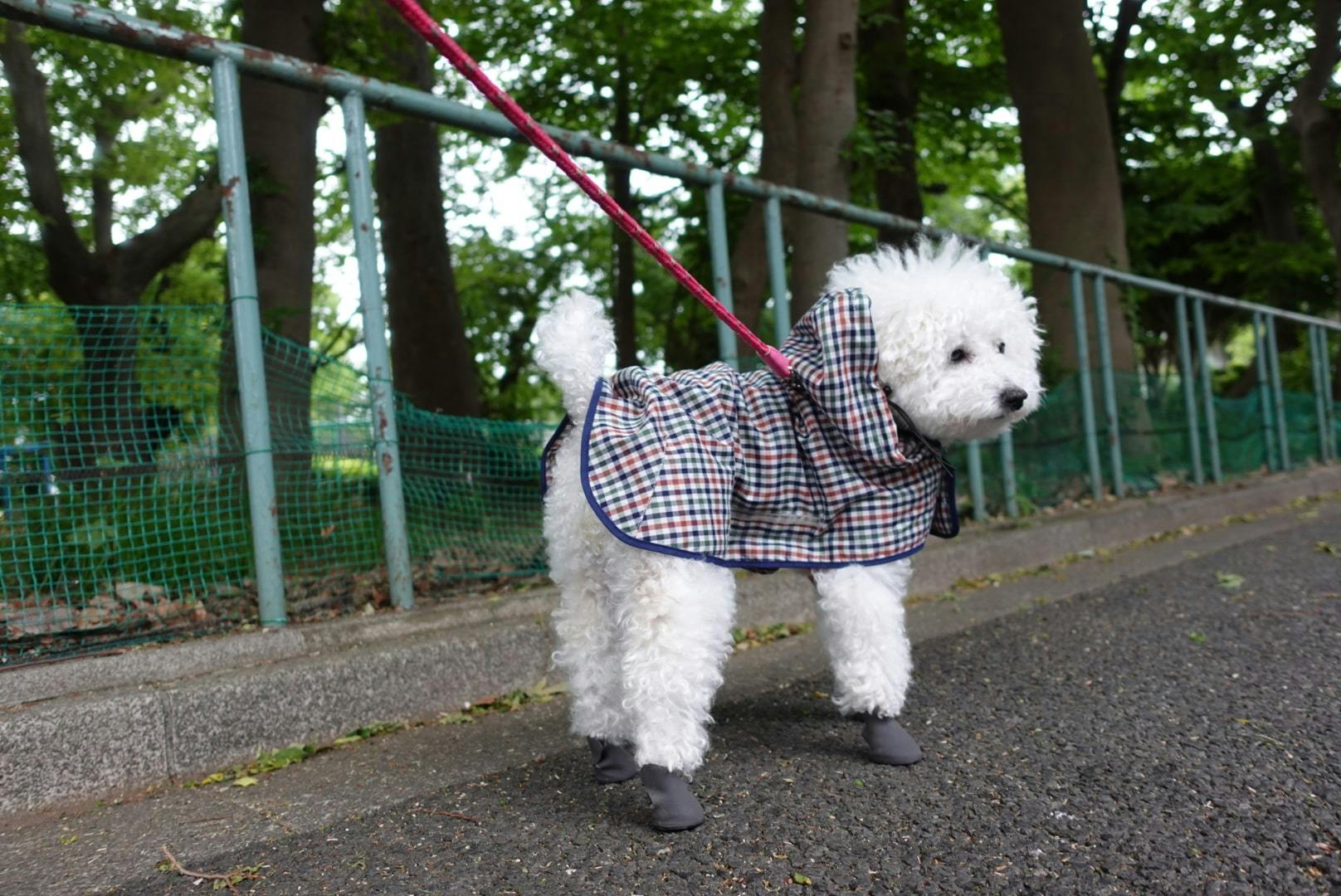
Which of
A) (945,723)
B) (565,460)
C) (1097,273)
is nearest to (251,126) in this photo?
(565,460)

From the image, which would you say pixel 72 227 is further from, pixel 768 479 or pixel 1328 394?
pixel 1328 394

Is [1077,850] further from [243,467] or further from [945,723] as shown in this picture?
[243,467]

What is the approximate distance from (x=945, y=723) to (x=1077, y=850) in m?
0.97

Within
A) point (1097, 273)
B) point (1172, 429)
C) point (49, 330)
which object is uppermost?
point (1097, 273)

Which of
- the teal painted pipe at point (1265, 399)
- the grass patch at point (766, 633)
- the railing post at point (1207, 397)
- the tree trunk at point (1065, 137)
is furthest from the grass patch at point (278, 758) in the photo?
the teal painted pipe at point (1265, 399)

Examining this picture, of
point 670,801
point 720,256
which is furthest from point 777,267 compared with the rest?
point 670,801

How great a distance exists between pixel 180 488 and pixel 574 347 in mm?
1655

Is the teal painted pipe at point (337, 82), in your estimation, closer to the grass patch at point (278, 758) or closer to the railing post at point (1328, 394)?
the grass patch at point (278, 758)

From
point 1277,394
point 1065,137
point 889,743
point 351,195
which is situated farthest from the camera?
point 1277,394

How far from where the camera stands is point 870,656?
269 centimetres

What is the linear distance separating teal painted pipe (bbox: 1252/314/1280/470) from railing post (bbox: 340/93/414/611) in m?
10.6

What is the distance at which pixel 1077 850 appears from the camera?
203cm

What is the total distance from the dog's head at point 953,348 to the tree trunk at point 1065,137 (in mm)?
7480

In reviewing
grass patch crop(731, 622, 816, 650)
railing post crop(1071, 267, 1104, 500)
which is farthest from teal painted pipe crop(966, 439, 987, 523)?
grass patch crop(731, 622, 816, 650)
